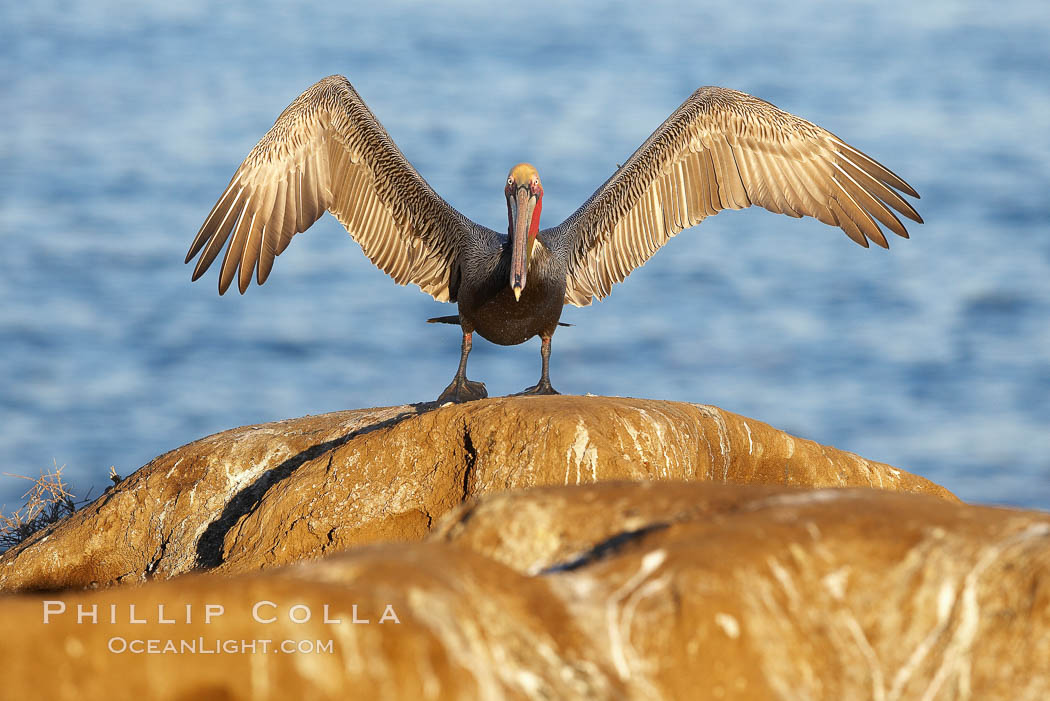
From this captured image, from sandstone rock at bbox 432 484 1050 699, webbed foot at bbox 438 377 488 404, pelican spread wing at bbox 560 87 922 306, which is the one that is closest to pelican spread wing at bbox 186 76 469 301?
pelican spread wing at bbox 560 87 922 306

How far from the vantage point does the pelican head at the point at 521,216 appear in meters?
10.3

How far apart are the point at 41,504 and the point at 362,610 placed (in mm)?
9433

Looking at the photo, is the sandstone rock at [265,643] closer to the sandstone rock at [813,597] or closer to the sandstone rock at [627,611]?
the sandstone rock at [627,611]

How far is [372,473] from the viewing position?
878 centimetres

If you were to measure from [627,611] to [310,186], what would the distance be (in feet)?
28.6

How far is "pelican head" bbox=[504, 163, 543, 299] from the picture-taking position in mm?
10266

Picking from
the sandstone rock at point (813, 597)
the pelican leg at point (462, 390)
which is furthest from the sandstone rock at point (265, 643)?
the pelican leg at point (462, 390)

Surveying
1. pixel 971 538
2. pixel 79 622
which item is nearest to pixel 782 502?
pixel 971 538

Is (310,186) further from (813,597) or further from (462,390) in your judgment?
(813,597)

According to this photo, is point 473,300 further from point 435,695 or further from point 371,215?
point 435,695

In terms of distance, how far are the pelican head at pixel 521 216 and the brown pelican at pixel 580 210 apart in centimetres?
20

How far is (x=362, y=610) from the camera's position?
3.19 meters

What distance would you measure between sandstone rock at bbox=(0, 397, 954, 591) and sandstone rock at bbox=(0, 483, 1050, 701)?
12.6ft

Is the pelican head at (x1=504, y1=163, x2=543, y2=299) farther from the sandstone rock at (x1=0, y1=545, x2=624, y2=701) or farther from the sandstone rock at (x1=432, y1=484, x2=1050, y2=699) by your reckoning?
the sandstone rock at (x1=0, y1=545, x2=624, y2=701)
